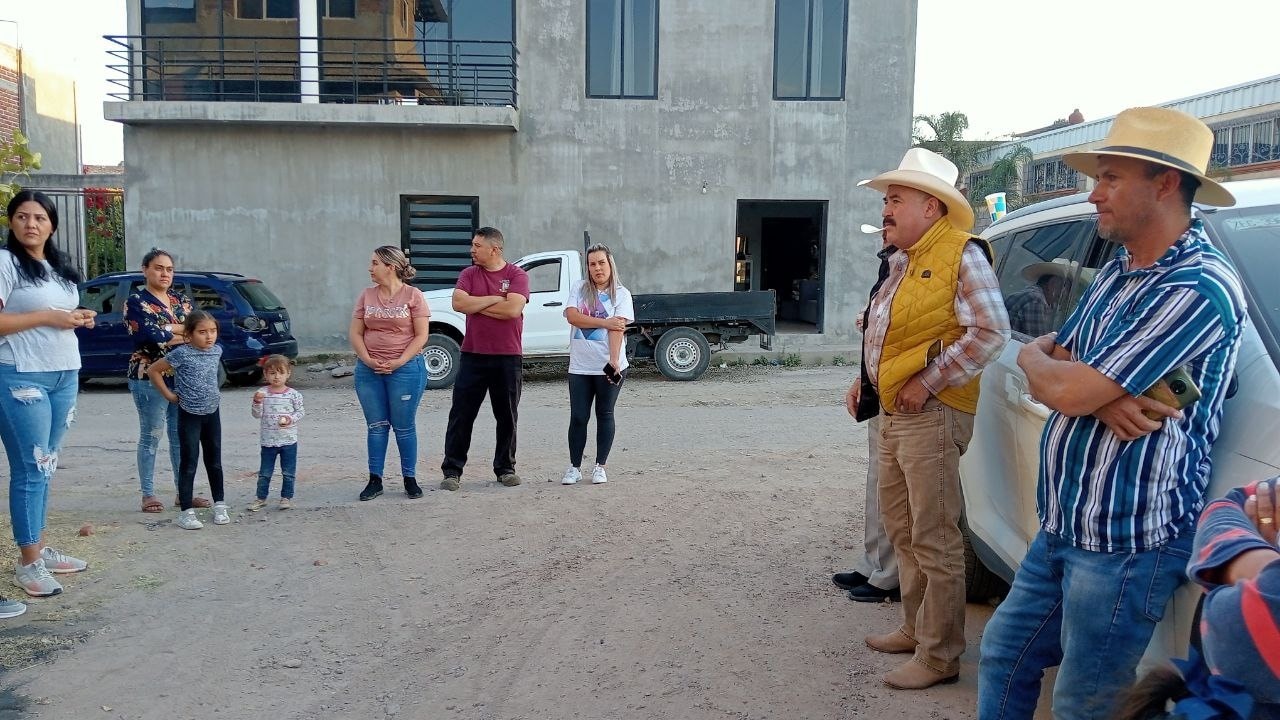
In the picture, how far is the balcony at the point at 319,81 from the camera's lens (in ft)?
54.5

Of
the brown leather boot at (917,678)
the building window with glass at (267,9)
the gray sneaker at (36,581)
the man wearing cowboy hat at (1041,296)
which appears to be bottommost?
the gray sneaker at (36,581)

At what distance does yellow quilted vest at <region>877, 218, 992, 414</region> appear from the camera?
3.68m

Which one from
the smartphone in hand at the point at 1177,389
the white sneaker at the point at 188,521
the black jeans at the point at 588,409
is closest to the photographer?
the smartphone in hand at the point at 1177,389

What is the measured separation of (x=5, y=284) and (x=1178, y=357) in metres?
5.06

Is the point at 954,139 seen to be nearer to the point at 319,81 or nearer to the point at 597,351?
the point at 319,81

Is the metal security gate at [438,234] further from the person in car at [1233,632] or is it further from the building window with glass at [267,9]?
the person in car at [1233,632]

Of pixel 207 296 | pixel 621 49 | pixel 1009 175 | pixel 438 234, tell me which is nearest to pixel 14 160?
pixel 207 296

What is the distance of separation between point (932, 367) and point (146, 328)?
16.7 feet

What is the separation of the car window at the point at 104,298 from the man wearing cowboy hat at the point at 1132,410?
44.6ft

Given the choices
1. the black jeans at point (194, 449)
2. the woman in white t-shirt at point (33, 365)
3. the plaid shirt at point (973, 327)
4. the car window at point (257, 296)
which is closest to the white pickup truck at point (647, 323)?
the car window at point (257, 296)

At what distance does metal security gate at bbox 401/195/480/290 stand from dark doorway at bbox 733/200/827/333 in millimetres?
5874

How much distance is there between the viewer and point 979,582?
4.79m

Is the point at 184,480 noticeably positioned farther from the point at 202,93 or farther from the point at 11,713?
the point at 202,93

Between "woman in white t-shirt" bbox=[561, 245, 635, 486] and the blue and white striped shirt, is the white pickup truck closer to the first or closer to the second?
"woman in white t-shirt" bbox=[561, 245, 635, 486]
